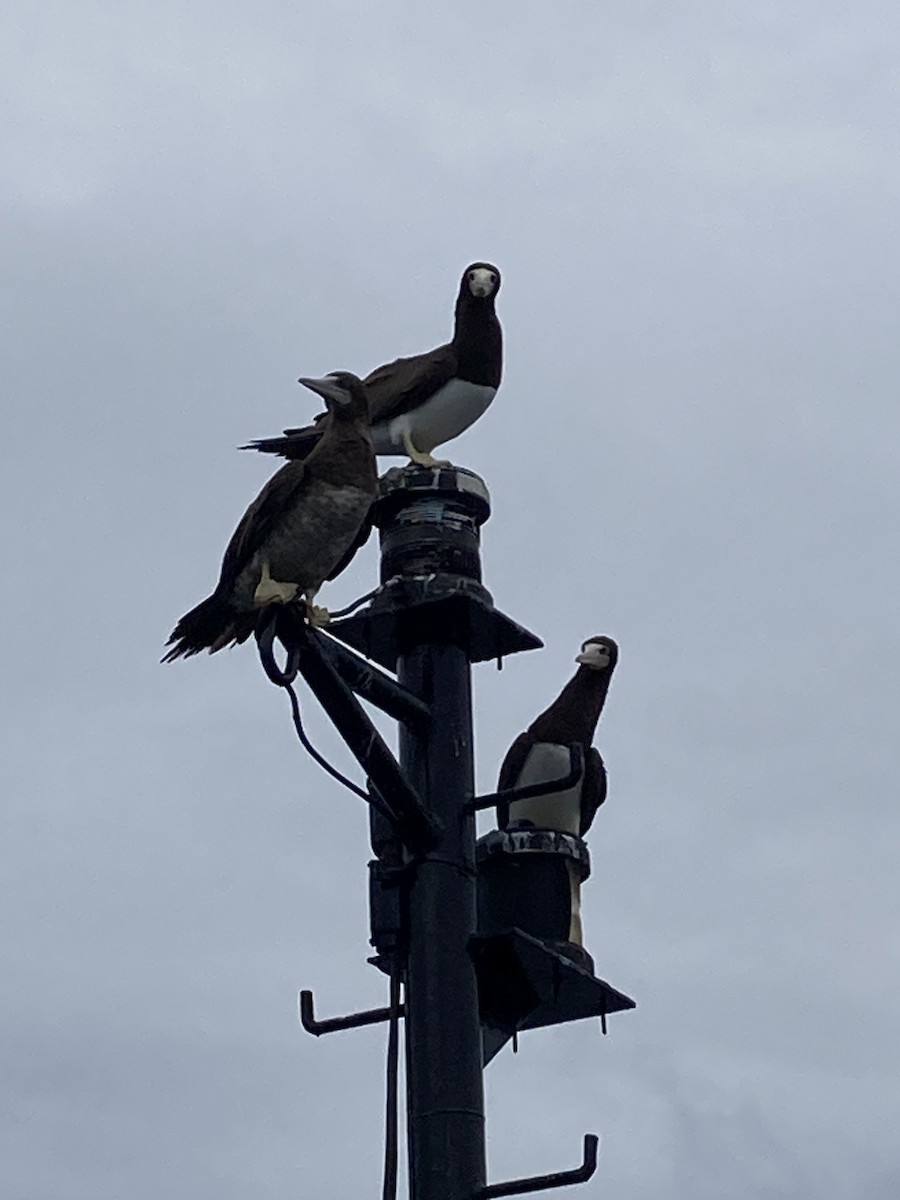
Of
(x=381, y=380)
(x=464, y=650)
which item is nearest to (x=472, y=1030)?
(x=464, y=650)

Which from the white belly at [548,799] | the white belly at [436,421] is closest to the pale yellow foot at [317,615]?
the white belly at [548,799]

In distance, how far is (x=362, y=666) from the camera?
4.15 metres

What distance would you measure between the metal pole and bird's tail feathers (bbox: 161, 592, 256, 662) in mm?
782

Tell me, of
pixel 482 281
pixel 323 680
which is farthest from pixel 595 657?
pixel 323 680

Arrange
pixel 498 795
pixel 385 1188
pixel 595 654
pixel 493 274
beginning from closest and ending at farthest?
Answer: 1. pixel 385 1188
2. pixel 498 795
3. pixel 595 654
4. pixel 493 274

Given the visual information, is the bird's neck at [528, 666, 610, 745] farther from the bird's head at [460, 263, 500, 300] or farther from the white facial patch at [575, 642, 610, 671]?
the bird's head at [460, 263, 500, 300]

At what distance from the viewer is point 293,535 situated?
16.7 ft

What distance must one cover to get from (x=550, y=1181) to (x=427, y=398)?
2.79 m

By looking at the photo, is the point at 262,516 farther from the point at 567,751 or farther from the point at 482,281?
the point at 482,281

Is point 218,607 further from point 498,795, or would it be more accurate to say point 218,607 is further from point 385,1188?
point 385,1188

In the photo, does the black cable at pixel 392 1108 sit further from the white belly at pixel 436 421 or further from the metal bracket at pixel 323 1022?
the white belly at pixel 436 421

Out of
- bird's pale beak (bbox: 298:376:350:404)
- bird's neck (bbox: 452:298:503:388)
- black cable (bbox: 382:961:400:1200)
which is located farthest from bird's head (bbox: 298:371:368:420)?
black cable (bbox: 382:961:400:1200)

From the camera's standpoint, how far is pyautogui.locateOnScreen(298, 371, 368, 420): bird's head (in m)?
5.34

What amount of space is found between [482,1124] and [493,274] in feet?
11.0
